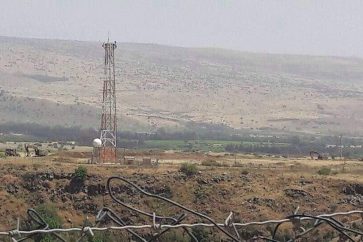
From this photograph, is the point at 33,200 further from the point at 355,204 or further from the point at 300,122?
the point at 300,122

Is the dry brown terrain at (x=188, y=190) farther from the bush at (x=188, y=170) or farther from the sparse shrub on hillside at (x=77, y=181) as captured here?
the bush at (x=188, y=170)

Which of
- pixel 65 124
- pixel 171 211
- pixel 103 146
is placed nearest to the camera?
pixel 171 211

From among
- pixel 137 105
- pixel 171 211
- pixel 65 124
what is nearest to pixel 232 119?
pixel 137 105

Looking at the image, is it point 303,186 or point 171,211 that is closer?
point 171,211

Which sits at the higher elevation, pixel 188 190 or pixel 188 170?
pixel 188 170

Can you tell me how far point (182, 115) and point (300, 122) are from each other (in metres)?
27.3

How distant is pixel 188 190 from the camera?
43.9 meters

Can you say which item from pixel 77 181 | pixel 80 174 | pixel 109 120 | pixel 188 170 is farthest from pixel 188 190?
pixel 109 120

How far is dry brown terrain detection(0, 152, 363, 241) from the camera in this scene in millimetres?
41000

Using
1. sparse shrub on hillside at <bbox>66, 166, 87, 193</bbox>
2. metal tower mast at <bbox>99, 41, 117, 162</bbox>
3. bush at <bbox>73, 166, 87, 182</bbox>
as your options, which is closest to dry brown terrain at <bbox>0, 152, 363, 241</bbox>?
sparse shrub on hillside at <bbox>66, 166, 87, 193</bbox>

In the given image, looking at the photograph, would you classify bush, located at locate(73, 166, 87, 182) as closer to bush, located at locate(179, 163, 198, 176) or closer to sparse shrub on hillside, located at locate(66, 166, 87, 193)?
sparse shrub on hillside, located at locate(66, 166, 87, 193)

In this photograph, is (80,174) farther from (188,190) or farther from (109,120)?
(109,120)

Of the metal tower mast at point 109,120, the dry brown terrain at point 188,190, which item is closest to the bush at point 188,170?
the dry brown terrain at point 188,190

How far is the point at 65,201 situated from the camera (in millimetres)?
42000
